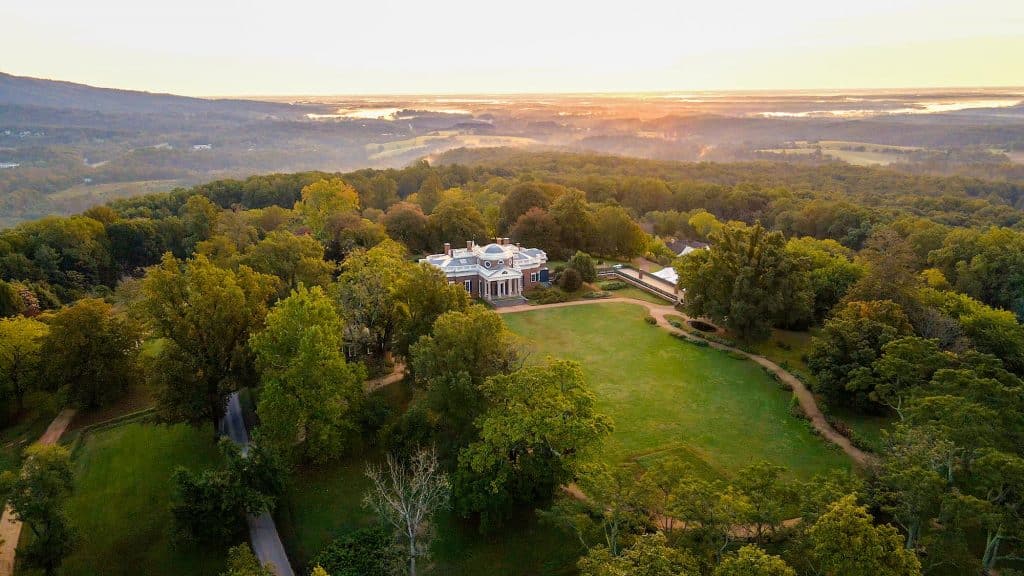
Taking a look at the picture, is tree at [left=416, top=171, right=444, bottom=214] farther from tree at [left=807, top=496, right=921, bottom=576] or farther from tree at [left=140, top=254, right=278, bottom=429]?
tree at [left=807, top=496, right=921, bottom=576]

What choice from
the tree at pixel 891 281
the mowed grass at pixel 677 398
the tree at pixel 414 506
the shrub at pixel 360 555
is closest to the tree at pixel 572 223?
the mowed grass at pixel 677 398

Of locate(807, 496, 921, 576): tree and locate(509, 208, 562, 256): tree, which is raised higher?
locate(807, 496, 921, 576): tree

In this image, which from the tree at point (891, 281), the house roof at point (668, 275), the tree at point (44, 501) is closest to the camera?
the tree at point (44, 501)

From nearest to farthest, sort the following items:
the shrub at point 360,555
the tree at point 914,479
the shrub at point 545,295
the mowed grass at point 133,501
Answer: the tree at point 914,479 → the shrub at point 360,555 → the mowed grass at point 133,501 → the shrub at point 545,295

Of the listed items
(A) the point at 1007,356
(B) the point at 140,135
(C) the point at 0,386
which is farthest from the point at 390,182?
(B) the point at 140,135

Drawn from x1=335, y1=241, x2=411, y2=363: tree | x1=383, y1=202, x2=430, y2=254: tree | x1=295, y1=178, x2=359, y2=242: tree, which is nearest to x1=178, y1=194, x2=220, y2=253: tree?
x1=295, y1=178, x2=359, y2=242: tree

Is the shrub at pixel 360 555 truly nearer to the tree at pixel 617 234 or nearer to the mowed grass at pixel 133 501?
the mowed grass at pixel 133 501
